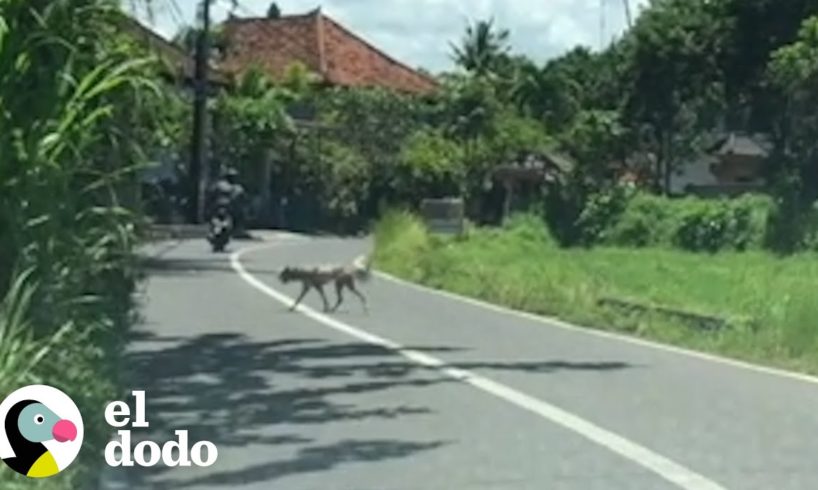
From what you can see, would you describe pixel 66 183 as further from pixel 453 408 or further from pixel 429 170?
pixel 429 170

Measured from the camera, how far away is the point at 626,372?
17750mm

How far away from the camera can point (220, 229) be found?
46281 mm

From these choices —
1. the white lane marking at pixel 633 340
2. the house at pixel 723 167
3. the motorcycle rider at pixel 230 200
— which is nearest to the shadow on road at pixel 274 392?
the white lane marking at pixel 633 340

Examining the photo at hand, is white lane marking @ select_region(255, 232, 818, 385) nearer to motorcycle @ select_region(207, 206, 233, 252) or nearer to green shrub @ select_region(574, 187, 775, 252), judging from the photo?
motorcycle @ select_region(207, 206, 233, 252)

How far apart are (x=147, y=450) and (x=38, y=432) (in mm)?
2712

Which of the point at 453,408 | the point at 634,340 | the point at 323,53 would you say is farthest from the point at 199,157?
the point at 453,408

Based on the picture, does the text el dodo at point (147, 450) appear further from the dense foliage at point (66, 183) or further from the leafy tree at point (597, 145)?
the leafy tree at point (597, 145)

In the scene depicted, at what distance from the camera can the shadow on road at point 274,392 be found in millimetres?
11828

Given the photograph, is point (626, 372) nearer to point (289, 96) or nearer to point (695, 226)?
point (695, 226)

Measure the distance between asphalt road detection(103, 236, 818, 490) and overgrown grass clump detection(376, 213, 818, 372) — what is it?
115cm

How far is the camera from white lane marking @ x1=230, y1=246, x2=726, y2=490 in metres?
11.2

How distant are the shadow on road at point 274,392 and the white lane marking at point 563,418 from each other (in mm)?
267

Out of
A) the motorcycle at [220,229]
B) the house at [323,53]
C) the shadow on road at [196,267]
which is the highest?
the house at [323,53]

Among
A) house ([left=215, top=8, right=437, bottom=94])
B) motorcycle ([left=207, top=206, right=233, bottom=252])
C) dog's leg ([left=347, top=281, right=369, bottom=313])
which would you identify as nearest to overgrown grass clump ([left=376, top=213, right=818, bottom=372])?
dog's leg ([left=347, top=281, right=369, bottom=313])
